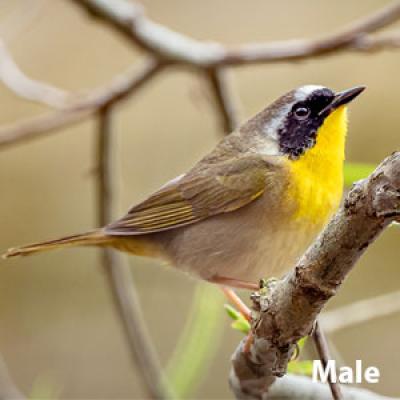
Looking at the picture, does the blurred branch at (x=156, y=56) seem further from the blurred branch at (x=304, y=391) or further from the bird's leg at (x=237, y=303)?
the blurred branch at (x=304, y=391)

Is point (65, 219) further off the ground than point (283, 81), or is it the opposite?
point (283, 81)

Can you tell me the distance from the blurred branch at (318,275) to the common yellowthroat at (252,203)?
0.62m

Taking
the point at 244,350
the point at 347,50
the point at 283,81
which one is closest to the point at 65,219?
the point at 283,81

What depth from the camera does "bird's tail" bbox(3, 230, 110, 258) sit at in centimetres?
225

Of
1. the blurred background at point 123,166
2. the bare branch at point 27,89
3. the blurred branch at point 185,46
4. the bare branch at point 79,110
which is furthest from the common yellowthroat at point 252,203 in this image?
the blurred background at point 123,166

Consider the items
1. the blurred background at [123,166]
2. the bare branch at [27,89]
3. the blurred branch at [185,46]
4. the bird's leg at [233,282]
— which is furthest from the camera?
the blurred background at [123,166]

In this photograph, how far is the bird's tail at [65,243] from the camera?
2254mm

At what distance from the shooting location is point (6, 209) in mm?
5195

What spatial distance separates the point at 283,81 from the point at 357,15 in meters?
0.74

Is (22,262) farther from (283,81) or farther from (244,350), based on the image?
(244,350)

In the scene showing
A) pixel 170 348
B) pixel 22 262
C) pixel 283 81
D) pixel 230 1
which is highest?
pixel 230 1

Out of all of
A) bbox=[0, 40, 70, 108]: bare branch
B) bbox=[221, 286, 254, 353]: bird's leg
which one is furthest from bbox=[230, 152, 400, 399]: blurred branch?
bbox=[0, 40, 70, 108]: bare branch

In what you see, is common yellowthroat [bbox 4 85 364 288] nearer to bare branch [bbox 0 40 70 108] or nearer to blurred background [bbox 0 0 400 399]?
bare branch [bbox 0 40 70 108]

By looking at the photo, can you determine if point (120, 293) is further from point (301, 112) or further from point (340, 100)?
point (340, 100)
